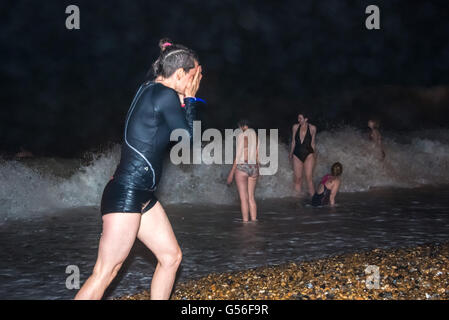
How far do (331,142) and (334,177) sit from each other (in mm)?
7246

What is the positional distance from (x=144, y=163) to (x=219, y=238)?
15.6ft

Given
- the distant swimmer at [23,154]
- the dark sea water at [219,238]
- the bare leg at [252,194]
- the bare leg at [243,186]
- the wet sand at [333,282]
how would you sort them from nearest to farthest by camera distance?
the wet sand at [333,282], the dark sea water at [219,238], the bare leg at [243,186], the bare leg at [252,194], the distant swimmer at [23,154]

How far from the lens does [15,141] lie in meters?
19.5

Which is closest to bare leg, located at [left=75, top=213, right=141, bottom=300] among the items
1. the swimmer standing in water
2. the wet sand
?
the wet sand

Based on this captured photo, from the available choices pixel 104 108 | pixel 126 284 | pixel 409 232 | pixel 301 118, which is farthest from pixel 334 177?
pixel 104 108

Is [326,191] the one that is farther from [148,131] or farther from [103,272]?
[103,272]

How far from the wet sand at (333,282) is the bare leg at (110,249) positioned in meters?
1.46

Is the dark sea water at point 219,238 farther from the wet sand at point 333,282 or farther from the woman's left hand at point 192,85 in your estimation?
the woman's left hand at point 192,85

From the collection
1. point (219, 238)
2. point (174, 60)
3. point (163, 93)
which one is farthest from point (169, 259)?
point (219, 238)

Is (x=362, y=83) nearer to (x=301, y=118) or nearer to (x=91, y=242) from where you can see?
(x=301, y=118)

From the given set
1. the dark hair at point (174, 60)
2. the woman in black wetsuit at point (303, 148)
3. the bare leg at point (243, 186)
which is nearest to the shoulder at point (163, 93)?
the dark hair at point (174, 60)

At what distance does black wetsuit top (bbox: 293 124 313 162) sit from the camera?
39.4 ft

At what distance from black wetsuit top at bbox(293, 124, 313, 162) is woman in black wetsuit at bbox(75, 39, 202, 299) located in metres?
8.70

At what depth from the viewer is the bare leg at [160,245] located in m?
3.55
